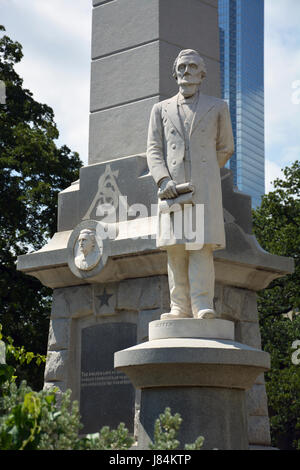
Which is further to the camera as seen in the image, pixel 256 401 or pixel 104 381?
pixel 256 401

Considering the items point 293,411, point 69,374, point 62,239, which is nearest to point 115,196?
point 62,239

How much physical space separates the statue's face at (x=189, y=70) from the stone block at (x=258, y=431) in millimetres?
4081

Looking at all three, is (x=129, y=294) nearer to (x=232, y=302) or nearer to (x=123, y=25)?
(x=232, y=302)

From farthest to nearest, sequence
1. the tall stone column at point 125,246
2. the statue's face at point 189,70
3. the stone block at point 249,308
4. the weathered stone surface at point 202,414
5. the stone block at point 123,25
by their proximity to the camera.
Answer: the stone block at point 123,25 < the stone block at point 249,308 < the tall stone column at point 125,246 < the statue's face at point 189,70 < the weathered stone surface at point 202,414

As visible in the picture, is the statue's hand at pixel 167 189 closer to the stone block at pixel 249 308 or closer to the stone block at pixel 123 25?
the stone block at pixel 249 308

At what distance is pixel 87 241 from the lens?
9.88 m

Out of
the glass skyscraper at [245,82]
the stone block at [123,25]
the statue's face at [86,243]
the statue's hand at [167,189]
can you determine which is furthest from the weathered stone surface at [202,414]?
the glass skyscraper at [245,82]

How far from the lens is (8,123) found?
64.8 feet

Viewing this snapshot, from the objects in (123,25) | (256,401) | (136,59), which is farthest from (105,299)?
(123,25)

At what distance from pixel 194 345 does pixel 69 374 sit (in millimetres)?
3547

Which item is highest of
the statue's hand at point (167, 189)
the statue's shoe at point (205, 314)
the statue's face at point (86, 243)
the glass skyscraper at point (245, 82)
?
the glass skyscraper at point (245, 82)

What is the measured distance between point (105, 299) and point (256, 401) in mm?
2113

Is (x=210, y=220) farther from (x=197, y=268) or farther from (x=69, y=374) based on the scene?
(x=69, y=374)

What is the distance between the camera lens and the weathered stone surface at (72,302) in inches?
405
